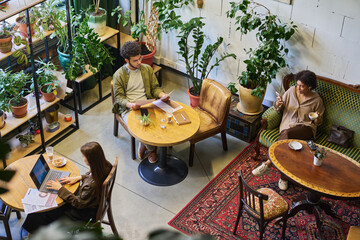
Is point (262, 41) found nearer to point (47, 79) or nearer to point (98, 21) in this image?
point (98, 21)

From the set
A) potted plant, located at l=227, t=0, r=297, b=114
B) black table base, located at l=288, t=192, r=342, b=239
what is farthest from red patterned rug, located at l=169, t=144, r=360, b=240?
potted plant, located at l=227, t=0, r=297, b=114

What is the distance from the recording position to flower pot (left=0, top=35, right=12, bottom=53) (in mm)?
4117

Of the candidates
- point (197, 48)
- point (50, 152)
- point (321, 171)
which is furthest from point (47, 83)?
point (321, 171)

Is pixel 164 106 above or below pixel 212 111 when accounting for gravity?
above

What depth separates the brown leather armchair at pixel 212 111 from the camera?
4691mm

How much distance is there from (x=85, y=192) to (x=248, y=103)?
248 centimetres

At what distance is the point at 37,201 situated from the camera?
338 cm

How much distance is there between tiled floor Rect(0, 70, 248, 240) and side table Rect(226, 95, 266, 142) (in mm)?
88

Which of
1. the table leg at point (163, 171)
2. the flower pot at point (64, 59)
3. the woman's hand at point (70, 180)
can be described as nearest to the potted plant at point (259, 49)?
the table leg at point (163, 171)

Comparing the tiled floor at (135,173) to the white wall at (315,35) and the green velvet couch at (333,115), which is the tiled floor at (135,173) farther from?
the white wall at (315,35)

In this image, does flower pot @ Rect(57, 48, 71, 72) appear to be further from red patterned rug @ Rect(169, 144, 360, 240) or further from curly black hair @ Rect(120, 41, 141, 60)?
red patterned rug @ Rect(169, 144, 360, 240)

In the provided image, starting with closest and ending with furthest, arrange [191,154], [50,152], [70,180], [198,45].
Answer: [70,180]
[50,152]
[191,154]
[198,45]


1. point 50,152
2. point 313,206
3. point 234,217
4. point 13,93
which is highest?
point 13,93

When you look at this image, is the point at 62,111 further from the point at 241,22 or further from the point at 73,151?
the point at 241,22
